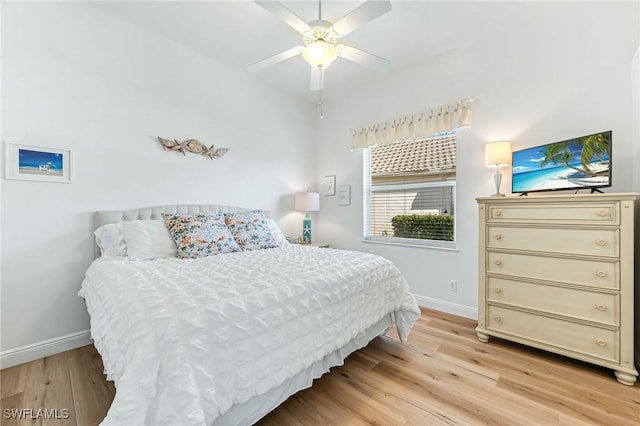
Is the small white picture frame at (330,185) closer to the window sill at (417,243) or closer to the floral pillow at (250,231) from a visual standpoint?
the window sill at (417,243)

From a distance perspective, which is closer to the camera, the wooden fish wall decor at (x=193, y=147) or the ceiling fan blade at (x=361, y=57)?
the ceiling fan blade at (x=361, y=57)

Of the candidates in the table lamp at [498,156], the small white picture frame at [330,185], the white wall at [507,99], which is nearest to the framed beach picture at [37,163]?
the small white picture frame at [330,185]

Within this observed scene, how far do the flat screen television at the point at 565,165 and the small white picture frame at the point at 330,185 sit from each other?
2.22m

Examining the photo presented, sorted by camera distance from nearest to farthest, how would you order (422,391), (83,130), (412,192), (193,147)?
(422,391), (83,130), (193,147), (412,192)

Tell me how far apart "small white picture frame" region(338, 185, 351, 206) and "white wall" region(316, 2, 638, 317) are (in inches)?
3.3

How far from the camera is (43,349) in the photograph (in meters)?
2.10

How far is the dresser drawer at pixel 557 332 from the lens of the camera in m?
1.82

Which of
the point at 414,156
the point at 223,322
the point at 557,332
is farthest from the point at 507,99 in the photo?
the point at 223,322

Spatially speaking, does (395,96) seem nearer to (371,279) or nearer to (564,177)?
(564,177)

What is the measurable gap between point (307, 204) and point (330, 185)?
55cm

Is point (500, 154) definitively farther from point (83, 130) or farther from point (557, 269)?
point (83, 130)

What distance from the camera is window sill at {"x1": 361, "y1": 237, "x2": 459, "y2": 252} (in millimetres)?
3023

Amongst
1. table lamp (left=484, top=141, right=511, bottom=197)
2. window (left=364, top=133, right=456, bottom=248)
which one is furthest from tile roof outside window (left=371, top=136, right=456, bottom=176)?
table lamp (left=484, top=141, right=511, bottom=197)

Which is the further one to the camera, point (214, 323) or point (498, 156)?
point (498, 156)
